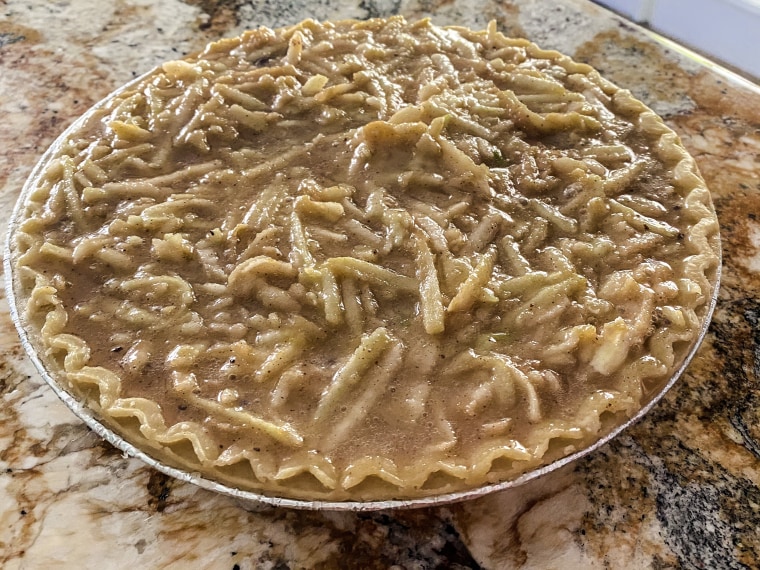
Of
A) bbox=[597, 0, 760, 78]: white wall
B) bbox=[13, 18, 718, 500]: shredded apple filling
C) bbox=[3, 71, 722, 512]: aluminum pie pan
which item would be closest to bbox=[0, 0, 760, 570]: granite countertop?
bbox=[3, 71, 722, 512]: aluminum pie pan

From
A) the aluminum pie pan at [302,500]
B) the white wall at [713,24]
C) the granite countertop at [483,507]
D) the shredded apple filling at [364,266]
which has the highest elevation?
the shredded apple filling at [364,266]

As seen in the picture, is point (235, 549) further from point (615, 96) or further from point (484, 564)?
point (615, 96)

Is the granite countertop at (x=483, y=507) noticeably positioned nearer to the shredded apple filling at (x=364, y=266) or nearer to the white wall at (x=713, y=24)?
the shredded apple filling at (x=364, y=266)

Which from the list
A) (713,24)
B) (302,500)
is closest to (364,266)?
(302,500)

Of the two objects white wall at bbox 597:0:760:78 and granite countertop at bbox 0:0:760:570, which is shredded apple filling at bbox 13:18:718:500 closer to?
granite countertop at bbox 0:0:760:570

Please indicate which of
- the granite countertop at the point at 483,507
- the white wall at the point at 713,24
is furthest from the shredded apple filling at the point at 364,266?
the white wall at the point at 713,24

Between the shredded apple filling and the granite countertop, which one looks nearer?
the shredded apple filling

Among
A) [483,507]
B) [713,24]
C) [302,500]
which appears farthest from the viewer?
[713,24]

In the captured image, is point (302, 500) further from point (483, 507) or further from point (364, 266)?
point (364, 266)

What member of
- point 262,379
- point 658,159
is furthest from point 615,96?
point 262,379

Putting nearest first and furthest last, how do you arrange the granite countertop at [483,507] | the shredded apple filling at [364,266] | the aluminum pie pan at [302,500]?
the aluminum pie pan at [302,500]
the shredded apple filling at [364,266]
the granite countertop at [483,507]

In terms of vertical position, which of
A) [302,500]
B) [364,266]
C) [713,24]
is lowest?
[713,24]
